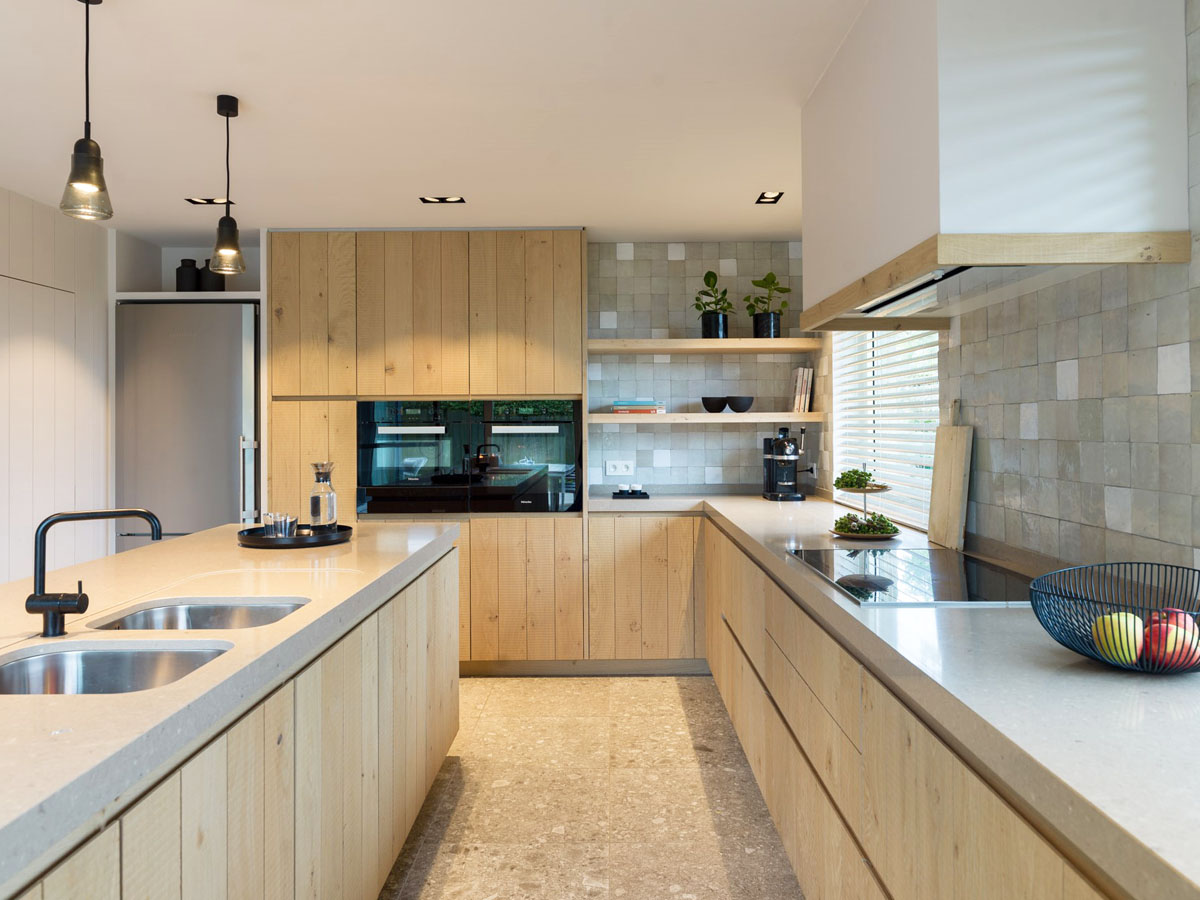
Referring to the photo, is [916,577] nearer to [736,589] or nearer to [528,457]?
[736,589]

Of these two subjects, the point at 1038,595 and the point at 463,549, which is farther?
the point at 463,549

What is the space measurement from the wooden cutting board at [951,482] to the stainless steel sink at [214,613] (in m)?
1.90

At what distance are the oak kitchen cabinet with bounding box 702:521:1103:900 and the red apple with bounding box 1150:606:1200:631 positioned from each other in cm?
34

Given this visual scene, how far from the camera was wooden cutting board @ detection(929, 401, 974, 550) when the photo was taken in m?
2.52

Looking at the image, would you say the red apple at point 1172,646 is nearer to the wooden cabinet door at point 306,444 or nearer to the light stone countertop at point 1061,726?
the light stone countertop at point 1061,726

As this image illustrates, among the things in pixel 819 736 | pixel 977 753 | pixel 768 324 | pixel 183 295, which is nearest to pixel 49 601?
pixel 977 753

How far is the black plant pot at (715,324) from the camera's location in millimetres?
4340

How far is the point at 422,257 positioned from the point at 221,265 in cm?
159

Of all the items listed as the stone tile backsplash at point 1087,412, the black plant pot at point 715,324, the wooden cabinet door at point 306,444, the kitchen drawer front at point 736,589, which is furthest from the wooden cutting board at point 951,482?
the wooden cabinet door at point 306,444

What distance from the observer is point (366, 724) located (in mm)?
1964

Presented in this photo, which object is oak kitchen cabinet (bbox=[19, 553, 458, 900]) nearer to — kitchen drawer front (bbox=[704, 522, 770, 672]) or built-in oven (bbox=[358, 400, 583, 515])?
kitchen drawer front (bbox=[704, 522, 770, 672])

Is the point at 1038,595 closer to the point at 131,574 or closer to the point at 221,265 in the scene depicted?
the point at 131,574

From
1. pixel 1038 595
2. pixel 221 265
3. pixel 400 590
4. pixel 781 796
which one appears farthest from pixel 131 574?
pixel 1038 595

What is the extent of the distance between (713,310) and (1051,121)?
2.85 meters
